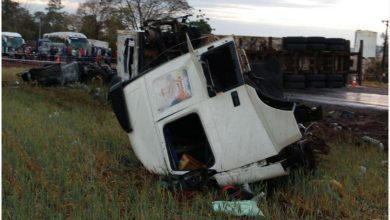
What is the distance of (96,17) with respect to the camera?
5134 centimetres

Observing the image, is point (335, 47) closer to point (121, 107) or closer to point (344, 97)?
point (344, 97)

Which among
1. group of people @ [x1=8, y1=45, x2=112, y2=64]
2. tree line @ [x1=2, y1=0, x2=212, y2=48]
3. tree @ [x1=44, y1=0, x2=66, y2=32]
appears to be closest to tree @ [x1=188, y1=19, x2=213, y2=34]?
tree line @ [x1=2, y1=0, x2=212, y2=48]

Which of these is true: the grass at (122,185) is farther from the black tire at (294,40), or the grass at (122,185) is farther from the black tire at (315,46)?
the black tire at (315,46)

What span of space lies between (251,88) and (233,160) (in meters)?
0.69

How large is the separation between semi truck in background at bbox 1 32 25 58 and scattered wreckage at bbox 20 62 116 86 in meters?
18.0

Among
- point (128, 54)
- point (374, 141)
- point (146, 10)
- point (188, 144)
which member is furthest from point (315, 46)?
point (146, 10)

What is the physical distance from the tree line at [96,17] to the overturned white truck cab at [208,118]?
5888mm

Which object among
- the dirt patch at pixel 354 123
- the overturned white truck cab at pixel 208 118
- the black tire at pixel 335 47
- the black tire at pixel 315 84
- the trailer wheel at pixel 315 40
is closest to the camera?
the overturned white truck cab at pixel 208 118

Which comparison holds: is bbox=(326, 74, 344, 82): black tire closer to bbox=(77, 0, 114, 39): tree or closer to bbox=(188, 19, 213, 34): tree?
bbox=(188, 19, 213, 34): tree

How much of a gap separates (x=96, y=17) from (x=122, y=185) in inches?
1890

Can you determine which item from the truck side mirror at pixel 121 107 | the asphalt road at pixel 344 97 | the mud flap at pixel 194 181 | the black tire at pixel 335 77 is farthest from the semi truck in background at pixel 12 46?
the mud flap at pixel 194 181

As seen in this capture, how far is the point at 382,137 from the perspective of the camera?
848 cm

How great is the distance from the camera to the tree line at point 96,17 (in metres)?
31.3

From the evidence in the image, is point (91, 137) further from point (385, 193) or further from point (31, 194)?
point (385, 193)
